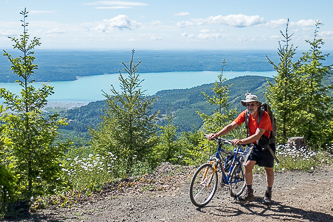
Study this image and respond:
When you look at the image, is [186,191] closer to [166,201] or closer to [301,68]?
[166,201]

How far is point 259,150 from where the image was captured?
635 centimetres

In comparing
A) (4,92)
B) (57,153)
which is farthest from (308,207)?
(4,92)

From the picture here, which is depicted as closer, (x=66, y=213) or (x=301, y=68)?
(x=66, y=213)

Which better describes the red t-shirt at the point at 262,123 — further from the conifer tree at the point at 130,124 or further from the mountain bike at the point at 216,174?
the conifer tree at the point at 130,124

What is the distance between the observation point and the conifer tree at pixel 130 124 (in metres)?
15.5

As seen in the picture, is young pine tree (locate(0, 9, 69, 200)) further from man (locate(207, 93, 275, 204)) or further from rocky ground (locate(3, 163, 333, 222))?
man (locate(207, 93, 275, 204))

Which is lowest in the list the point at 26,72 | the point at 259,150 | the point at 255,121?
the point at 259,150

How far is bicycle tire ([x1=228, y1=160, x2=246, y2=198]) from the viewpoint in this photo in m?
6.82

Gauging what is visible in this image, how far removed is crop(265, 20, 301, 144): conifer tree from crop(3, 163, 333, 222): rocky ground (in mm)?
8089

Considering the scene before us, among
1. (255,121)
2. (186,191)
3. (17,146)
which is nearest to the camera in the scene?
(255,121)

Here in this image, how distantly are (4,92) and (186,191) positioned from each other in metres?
5.81

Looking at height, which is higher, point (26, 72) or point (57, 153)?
point (26, 72)

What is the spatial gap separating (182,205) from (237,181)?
125 centimetres

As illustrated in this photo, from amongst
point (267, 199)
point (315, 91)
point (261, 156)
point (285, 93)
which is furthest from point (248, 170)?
point (315, 91)
